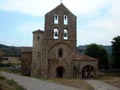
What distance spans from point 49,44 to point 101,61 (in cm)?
2858

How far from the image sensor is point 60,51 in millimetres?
60312

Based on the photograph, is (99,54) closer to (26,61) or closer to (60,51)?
(26,61)

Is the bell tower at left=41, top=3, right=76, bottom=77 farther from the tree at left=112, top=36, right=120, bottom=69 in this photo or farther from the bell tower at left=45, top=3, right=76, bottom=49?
the tree at left=112, top=36, right=120, bottom=69

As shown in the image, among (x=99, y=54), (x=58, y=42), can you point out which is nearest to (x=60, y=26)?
(x=58, y=42)

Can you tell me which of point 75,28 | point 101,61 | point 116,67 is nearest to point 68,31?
point 75,28

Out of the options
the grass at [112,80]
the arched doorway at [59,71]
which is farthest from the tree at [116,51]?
the arched doorway at [59,71]

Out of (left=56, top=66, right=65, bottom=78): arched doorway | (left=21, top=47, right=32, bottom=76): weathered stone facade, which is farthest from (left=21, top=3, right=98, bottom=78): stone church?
(left=21, top=47, right=32, bottom=76): weathered stone facade

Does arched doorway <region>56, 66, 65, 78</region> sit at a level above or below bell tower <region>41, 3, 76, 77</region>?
below

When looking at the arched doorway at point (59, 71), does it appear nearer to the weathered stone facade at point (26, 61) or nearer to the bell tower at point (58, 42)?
the bell tower at point (58, 42)

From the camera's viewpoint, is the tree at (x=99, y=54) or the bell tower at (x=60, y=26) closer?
the bell tower at (x=60, y=26)

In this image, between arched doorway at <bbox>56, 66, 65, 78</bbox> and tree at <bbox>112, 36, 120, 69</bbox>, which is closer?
arched doorway at <bbox>56, 66, 65, 78</bbox>

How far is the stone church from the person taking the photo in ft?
196

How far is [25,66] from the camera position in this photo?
69.7m

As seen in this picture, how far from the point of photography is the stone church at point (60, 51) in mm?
59688
